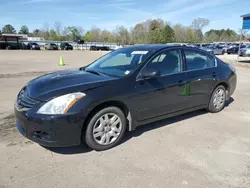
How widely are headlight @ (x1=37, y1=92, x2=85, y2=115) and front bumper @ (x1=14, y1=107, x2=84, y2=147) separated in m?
0.07

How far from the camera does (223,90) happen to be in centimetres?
505

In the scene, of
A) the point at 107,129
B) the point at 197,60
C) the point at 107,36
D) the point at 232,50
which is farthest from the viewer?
the point at 107,36

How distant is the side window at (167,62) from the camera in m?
3.76

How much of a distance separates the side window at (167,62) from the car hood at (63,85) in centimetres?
89

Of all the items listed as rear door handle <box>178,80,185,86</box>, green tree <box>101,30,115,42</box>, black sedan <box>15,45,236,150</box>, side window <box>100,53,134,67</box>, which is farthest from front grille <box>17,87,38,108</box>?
green tree <box>101,30,115,42</box>

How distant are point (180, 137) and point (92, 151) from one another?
158cm

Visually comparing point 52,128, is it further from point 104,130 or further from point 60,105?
point 104,130

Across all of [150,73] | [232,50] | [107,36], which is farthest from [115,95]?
[107,36]

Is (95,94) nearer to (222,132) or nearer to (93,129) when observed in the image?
(93,129)

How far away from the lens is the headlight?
2.79m

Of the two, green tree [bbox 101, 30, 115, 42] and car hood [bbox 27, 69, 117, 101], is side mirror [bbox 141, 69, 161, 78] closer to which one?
car hood [bbox 27, 69, 117, 101]

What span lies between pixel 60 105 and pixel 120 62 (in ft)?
5.84

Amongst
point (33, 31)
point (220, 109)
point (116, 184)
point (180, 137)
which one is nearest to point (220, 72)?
point (220, 109)

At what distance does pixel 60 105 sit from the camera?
283cm
